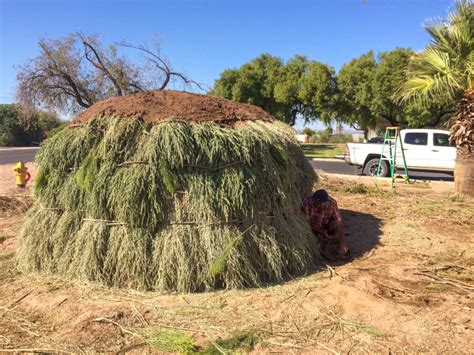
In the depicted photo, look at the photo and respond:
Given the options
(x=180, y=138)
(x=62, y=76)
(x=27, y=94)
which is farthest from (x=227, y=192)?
(x=27, y=94)

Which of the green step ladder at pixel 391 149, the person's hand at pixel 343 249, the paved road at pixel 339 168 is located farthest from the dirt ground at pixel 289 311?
the paved road at pixel 339 168

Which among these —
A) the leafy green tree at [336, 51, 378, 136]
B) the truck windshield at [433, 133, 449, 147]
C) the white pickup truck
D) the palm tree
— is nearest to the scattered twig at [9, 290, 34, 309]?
the palm tree

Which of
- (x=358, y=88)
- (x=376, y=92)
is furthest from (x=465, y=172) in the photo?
(x=358, y=88)

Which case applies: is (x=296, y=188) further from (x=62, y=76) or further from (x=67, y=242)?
(x=62, y=76)

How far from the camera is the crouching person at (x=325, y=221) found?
5.88 meters

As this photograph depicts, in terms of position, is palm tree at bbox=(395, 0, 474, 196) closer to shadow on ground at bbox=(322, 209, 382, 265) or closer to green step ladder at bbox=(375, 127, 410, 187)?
green step ladder at bbox=(375, 127, 410, 187)

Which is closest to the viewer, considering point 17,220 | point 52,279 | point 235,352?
point 235,352

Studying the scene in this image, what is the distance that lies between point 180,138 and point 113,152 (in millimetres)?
797

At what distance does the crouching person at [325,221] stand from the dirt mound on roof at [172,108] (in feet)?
4.43

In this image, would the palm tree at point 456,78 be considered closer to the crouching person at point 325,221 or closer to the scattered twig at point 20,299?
the crouching person at point 325,221

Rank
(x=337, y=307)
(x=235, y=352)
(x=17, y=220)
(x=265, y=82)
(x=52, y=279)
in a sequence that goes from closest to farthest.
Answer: (x=235, y=352) → (x=337, y=307) → (x=52, y=279) → (x=17, y=220) → (x=265, y=82)

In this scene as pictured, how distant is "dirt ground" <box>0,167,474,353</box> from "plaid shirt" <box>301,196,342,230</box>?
59cm

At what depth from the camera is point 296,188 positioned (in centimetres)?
566

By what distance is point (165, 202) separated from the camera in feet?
14.7
